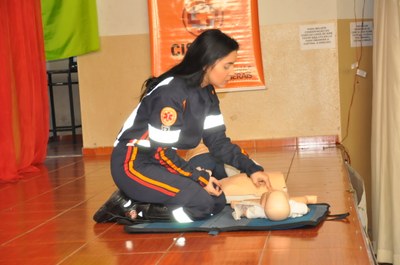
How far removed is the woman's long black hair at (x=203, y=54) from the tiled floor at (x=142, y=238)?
0.68 m

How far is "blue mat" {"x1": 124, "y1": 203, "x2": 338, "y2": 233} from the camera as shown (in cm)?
263

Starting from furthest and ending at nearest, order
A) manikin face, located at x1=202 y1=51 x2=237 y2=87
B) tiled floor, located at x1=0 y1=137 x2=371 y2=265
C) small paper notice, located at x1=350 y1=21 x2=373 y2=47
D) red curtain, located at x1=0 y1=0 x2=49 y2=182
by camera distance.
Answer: small paper notice, located at x1=350 y1=21 x2=373 y2=47
red curtain, located at x1=0 y1=0 x2=49 y2=182
manikin face, located at x1=202 y1=51 x2=237 y2=87
tiled floor, located at x1=0 y1=137 x2=371 y2=265

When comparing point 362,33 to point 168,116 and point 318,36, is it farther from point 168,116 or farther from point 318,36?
point 168,116

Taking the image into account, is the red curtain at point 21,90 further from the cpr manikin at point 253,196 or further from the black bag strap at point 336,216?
the black bag strap at point 336,216


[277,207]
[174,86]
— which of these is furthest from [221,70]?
[277,207]

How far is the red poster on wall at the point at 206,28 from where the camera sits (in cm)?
570

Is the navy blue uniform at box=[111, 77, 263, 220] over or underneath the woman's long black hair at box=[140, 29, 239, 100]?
underneath

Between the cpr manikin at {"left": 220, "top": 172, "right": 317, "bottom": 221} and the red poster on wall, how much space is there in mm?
2516

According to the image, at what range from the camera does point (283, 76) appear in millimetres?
5770

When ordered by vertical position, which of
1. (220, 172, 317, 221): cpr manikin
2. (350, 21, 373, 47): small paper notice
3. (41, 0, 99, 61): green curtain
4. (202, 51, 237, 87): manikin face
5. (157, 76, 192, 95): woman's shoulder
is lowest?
(220, 172, 317, 221): cpr manikin

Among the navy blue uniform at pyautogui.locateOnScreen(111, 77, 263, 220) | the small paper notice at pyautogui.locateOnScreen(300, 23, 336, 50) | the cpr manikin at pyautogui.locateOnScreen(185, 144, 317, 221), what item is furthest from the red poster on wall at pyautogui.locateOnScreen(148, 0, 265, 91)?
the navy blue uniform at pyautogui.locateOnScreen(111, 77, 263, 220)

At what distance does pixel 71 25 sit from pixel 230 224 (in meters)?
3.64

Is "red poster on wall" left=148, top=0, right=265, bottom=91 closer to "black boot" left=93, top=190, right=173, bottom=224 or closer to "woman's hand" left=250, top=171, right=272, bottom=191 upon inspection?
"woman's hand" left=250, top=171, right=272, bottom=191

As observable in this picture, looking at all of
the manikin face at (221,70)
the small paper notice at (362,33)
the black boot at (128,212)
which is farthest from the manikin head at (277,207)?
the small paper notice at (362,33)
